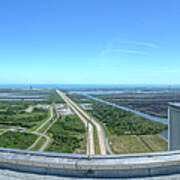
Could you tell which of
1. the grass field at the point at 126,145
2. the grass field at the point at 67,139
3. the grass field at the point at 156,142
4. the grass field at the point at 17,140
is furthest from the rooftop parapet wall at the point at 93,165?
the grass field at the point at 17,140

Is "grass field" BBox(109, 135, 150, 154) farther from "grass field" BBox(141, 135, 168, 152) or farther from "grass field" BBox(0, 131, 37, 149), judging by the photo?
"grass field" BBox(0, 131, 37, 149)

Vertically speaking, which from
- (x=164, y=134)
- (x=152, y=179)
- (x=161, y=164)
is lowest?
(x=164, y=134)

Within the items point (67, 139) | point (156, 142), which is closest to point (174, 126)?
point (156, 142)

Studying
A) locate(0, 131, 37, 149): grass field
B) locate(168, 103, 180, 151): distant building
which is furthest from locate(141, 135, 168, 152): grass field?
locate(0, 131, 37, 149): grass field

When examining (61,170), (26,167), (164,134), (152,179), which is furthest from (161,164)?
(164,134)

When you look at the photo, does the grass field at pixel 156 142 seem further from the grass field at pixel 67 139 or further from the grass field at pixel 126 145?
the grass field at pixel 67 139

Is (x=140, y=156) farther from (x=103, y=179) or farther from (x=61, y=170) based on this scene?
(x=61, y=170)
